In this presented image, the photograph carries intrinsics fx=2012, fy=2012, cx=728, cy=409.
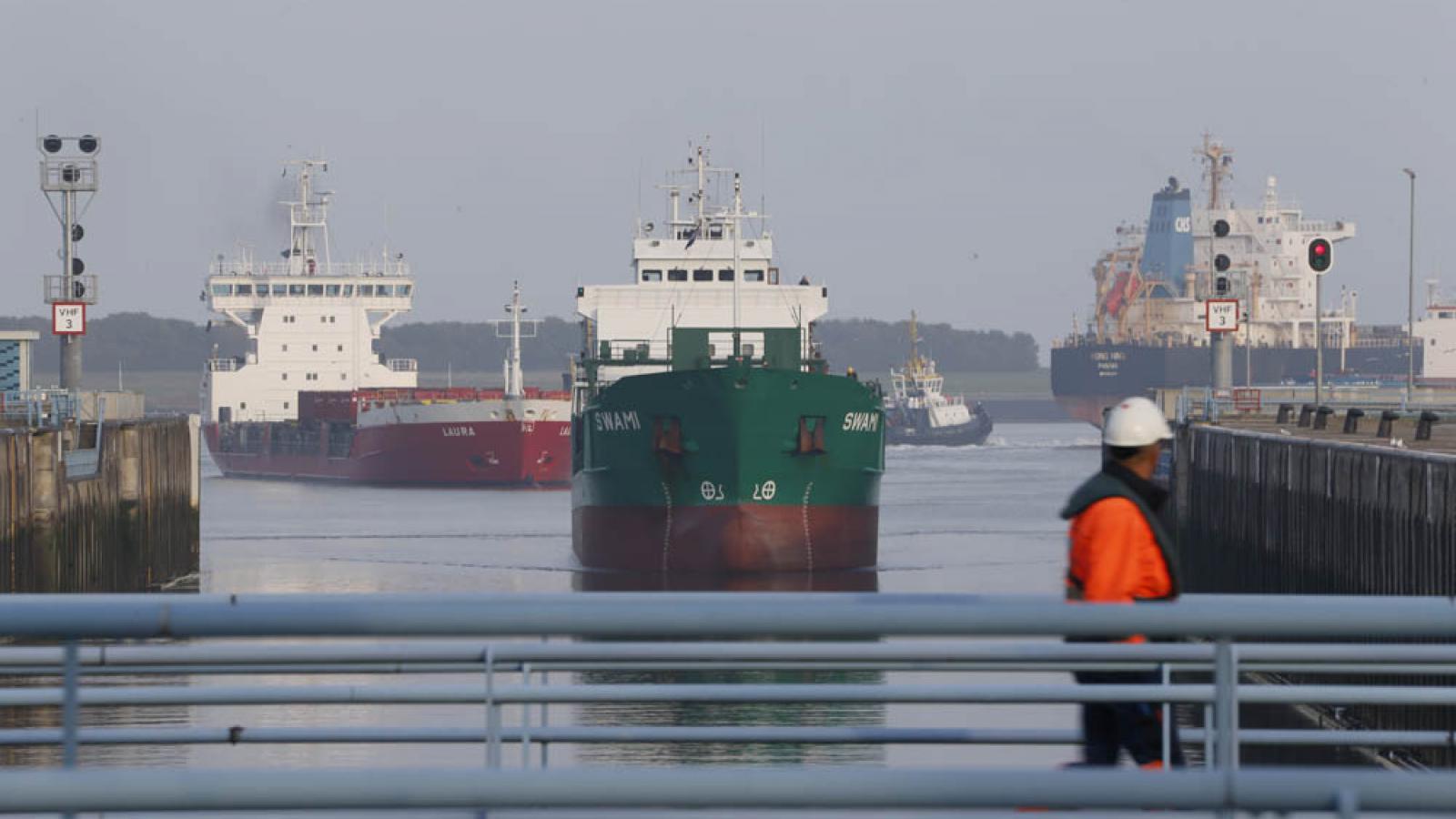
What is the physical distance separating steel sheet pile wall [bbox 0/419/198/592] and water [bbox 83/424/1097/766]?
1777mm

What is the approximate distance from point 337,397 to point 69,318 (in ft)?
147

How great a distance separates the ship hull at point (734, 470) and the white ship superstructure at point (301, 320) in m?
51.6

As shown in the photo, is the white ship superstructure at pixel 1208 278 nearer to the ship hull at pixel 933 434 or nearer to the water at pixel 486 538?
the ship hull at pixel 933 434

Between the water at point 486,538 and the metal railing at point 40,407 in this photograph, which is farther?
the water at point 486,538

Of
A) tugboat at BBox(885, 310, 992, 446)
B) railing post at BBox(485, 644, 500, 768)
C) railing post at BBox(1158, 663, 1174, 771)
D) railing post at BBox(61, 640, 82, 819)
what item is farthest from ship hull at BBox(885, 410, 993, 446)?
railing post at BBox(61, 640, 82, 819)

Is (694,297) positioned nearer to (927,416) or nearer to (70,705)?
(70,705)

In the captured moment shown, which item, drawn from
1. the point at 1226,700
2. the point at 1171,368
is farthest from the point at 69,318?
the point at 1171,368

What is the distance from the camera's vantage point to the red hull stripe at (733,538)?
32594mm

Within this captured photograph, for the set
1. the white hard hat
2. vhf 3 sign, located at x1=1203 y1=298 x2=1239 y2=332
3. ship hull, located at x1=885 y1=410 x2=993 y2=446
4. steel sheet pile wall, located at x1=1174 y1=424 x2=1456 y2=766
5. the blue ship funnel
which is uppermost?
the blue ship funnel

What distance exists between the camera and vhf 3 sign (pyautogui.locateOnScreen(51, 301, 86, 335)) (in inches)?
1419

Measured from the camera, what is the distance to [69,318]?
3622cm

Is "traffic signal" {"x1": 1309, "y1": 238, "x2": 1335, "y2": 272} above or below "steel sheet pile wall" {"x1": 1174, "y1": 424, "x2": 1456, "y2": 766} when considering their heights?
above

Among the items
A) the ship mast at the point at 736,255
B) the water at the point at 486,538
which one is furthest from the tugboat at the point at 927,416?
the ship mast at the point at 736,255

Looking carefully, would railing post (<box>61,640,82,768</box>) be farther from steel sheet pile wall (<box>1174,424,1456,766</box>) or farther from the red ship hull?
the red ship hull
